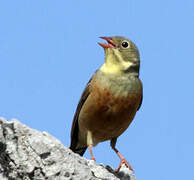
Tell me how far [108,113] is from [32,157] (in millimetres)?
2986

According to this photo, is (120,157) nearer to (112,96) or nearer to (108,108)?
(108,108)

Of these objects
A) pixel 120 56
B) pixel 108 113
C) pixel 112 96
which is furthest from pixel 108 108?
pixel 120 56

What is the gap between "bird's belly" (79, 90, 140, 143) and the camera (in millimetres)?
9258

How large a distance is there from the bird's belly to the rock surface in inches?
97.1

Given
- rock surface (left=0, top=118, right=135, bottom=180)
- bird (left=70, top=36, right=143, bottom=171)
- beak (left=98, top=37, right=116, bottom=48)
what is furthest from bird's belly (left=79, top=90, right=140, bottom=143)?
rock surface (left=0, top=118, right=135, bottom=180)

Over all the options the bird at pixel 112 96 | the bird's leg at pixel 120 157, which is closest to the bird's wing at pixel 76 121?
the bird at pixel 112 96

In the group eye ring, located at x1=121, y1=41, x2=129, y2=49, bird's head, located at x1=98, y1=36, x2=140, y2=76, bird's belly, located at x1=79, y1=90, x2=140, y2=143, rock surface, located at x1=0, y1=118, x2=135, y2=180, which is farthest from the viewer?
eye ring, located at x1=121, y1=41, x2=129, y2=49

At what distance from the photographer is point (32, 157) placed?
660 centimetres

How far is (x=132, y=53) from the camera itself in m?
9.75

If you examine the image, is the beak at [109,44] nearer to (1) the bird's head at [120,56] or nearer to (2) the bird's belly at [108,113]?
(1) the bird's head at [120,56]

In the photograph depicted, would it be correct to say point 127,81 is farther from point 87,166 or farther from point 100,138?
point 87,166

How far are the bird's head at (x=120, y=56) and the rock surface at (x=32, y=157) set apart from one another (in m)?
2.96

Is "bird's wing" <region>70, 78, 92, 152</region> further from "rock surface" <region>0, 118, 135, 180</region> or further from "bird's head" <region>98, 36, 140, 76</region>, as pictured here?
"rock surface" <region>0, 118, 135, 180</region>

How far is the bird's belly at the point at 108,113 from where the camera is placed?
9258 mm
